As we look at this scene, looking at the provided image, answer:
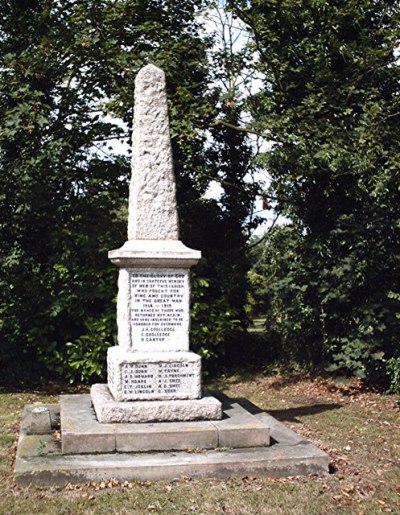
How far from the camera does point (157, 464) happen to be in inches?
242

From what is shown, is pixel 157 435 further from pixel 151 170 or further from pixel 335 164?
pixel 335 164

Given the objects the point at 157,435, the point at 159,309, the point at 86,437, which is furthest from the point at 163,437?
the point at 159,309

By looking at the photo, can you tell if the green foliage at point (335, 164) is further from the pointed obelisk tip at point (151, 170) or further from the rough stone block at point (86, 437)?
the rough stone block at point (86, 437)

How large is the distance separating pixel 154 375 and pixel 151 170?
2.24 m

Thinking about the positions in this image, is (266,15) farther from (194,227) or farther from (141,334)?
(141,334)

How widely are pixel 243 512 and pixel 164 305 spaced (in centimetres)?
253

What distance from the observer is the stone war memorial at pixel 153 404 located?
6285 millimetres

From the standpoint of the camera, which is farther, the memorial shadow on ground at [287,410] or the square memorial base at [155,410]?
the memorial shadow on ground at [287,410]

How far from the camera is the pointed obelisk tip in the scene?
7461 mm

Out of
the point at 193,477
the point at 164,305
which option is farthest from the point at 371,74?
the point at 193,477

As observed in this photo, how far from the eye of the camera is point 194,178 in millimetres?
13984

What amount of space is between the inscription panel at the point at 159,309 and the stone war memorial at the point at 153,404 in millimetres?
11

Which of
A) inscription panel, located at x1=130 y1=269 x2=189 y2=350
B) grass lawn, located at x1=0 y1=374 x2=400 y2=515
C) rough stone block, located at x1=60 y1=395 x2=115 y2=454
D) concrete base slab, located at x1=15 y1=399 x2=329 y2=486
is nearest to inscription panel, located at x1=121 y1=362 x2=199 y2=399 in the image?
inscription panel, located at x1=130 y1=269 x2=189 y2=350

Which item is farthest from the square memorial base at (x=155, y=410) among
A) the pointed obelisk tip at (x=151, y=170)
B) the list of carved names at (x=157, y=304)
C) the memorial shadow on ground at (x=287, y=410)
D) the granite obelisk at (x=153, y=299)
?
the pointed obelisk tip at (x=151, y=170)
